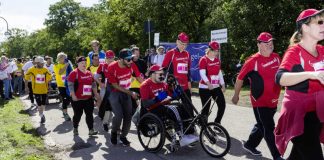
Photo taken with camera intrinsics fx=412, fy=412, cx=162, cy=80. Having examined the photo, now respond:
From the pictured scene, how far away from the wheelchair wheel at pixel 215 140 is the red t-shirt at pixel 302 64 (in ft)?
9.74

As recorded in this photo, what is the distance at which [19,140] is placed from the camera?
8164 mm

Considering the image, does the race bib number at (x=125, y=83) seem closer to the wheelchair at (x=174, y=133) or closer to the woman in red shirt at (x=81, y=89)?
the wheelchair at (x=174, y=133)

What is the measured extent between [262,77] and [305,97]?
96.9 inches

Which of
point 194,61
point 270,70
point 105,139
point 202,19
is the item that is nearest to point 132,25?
point 202,19

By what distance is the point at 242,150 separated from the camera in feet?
22.8

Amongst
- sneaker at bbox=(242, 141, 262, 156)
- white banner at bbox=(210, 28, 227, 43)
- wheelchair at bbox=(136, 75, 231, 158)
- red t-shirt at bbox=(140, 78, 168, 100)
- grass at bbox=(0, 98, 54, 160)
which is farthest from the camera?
white banner at bbox=(210, 28, 227, 43)

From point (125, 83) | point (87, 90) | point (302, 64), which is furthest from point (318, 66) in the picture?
point (87, 90)

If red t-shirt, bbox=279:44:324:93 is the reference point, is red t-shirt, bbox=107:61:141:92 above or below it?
below

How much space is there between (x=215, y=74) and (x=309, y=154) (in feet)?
15.9

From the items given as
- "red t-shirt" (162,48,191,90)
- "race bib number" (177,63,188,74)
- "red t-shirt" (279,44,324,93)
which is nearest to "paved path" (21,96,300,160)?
"red t-shirt" (162,48,191,90)

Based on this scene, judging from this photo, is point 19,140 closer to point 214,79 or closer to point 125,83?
point 125,83

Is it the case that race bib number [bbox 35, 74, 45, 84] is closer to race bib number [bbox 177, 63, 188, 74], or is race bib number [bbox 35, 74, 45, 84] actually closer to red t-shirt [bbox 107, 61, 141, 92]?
red t-shirt [bbox 107, 61, 141, 92]

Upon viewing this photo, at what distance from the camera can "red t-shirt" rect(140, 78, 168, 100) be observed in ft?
23.3

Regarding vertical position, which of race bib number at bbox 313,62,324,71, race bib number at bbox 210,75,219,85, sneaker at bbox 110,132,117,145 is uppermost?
race bib number at bbox 313,62,324,71
